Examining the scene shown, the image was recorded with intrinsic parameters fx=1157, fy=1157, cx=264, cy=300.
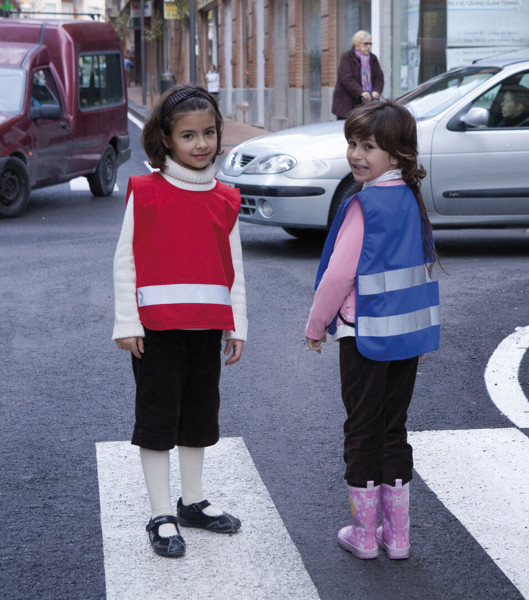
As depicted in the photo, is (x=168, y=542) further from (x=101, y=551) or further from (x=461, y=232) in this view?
(x=461, y=232)

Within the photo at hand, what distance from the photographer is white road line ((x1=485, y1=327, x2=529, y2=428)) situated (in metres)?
5.21

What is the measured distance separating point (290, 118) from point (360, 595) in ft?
82.4

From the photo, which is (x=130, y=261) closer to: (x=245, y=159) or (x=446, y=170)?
(x=446, y=170)

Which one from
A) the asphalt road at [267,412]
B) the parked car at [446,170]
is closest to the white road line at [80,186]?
the asphalt road at [267,412]

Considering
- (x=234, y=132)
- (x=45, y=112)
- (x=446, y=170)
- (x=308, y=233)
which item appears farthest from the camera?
(x=234, y=132)

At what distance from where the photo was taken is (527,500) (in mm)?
4066

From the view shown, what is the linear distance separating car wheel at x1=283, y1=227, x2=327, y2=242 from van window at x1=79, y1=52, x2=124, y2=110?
198 inches

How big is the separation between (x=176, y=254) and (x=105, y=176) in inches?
472

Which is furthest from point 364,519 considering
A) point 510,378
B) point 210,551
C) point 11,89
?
point 11,89

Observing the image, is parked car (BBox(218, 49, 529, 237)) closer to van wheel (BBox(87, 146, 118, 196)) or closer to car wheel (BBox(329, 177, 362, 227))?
car wheel (BBox(329, 177, 362, 227))

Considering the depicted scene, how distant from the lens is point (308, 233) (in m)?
10.5

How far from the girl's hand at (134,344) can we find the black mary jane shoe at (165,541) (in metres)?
0.53

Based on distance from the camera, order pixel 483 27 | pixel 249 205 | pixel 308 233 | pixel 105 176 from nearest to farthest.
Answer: pixel 249 205 → pixel 308 233 → pixel 105 176 → pixel 483 27

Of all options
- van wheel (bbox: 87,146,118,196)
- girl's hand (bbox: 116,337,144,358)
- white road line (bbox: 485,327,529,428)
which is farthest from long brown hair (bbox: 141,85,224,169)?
van wheel (bbox: 87,146,118,196)
